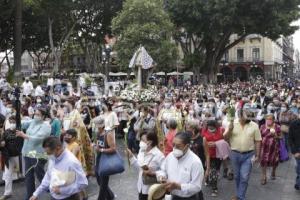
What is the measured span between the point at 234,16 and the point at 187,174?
34.5 meters

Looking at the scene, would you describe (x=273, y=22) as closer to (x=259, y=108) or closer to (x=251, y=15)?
(x=251, y=15)

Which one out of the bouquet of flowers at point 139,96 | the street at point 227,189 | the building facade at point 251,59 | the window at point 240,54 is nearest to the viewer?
the street at point 227,189

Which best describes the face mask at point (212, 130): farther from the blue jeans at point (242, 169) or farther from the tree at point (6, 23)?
the tree at point (6, 23)

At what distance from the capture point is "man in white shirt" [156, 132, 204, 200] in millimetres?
5426

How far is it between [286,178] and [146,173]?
18.1 feet

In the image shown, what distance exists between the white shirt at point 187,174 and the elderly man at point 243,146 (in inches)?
125

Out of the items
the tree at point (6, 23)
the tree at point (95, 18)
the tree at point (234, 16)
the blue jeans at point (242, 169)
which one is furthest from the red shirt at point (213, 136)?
the tree at point (95, 18)

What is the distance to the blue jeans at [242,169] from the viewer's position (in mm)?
8445

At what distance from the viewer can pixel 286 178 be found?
11.2 meters

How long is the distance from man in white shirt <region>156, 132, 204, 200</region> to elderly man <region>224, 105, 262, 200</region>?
10.1ft

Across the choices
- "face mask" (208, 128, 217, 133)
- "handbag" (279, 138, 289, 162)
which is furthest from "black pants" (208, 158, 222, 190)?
"handbag" (279, 138, 289, 162)

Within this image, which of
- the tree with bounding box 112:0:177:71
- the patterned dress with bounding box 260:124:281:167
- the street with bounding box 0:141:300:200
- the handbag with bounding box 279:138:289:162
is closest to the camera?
the street with bounding box 0:141:300:200

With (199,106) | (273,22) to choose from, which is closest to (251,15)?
(273,22)

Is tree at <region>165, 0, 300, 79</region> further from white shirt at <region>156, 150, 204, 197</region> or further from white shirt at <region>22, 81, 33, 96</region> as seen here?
white shirt at <region>156, 150, 204, 197</region>
